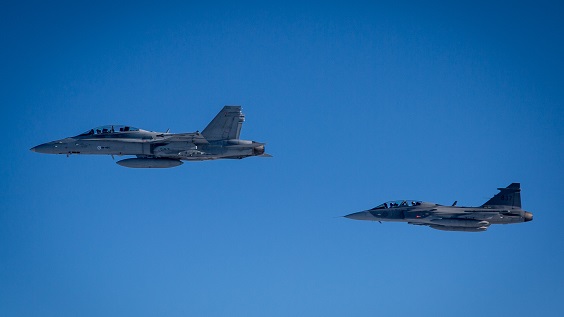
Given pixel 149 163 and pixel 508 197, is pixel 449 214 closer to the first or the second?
pixel 508 197

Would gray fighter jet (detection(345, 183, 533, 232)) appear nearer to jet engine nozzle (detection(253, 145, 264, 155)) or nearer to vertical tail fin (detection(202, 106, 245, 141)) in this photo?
jet engine nozzle (detection(253, 145, 264, 155))

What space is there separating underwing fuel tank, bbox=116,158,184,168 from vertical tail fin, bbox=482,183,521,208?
2915 centimetres

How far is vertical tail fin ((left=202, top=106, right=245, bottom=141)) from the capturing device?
6312cm

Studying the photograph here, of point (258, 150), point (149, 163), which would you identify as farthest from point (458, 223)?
point (149, 163)

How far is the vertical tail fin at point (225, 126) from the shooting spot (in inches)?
2485

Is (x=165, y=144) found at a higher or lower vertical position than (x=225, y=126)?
lower

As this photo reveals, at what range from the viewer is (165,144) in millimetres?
63312

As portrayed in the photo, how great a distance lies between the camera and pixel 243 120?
63594mm

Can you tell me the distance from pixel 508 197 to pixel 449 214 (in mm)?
7523

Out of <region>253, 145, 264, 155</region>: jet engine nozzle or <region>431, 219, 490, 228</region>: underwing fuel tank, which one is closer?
<region>253, 145, 264, 155</region>: jet engine nozzle

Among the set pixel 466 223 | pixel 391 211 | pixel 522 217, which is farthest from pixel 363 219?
pixel 522 217

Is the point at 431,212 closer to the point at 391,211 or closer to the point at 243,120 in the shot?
the point at 391,211

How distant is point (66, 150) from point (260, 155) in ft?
46.6

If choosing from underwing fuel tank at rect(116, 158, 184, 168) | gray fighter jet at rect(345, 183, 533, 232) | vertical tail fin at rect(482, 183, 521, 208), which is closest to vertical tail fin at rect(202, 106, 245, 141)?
underwing fuel tank at rect(116, 158, 184, 168)
